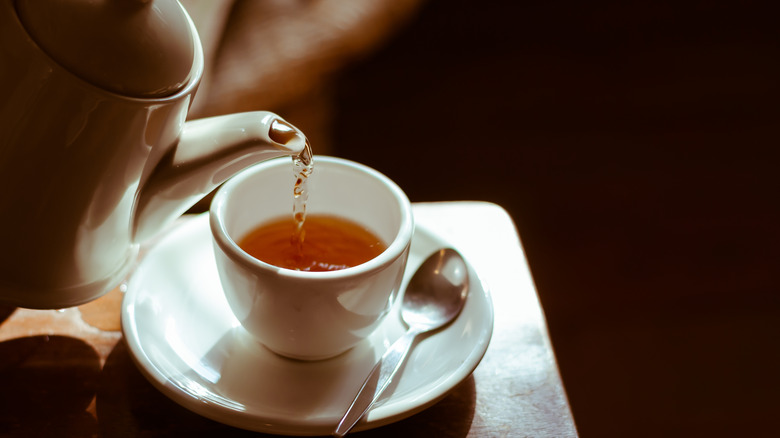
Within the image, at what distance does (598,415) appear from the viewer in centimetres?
145

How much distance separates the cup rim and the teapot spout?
4 cm

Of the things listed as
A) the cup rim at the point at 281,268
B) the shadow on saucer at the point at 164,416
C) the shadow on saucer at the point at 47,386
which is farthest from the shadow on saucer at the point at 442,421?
the shadow on saucer at the point at 47,386

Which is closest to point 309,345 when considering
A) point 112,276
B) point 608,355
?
point 112,276

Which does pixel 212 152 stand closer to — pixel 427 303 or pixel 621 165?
pixel 427 303

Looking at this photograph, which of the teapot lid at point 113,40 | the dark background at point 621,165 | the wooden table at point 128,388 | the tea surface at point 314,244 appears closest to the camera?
the teapot lid at point 113,40

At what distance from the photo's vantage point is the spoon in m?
0.61

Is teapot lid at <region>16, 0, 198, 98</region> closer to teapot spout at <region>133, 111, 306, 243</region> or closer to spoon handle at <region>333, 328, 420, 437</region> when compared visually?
teapot spout at <region>133, 111, 306, 243</region>

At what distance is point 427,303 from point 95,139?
1.17 ft

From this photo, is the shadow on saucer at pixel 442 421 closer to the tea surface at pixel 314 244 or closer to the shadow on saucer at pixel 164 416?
the shadow on saucer at pixel 164 416

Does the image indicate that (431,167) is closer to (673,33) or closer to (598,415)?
(598,415)

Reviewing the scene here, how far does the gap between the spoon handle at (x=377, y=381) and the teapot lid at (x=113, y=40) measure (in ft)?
0.96

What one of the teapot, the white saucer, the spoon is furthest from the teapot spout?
the spoon

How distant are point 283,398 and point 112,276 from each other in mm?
204

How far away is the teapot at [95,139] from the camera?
1.62 ft
